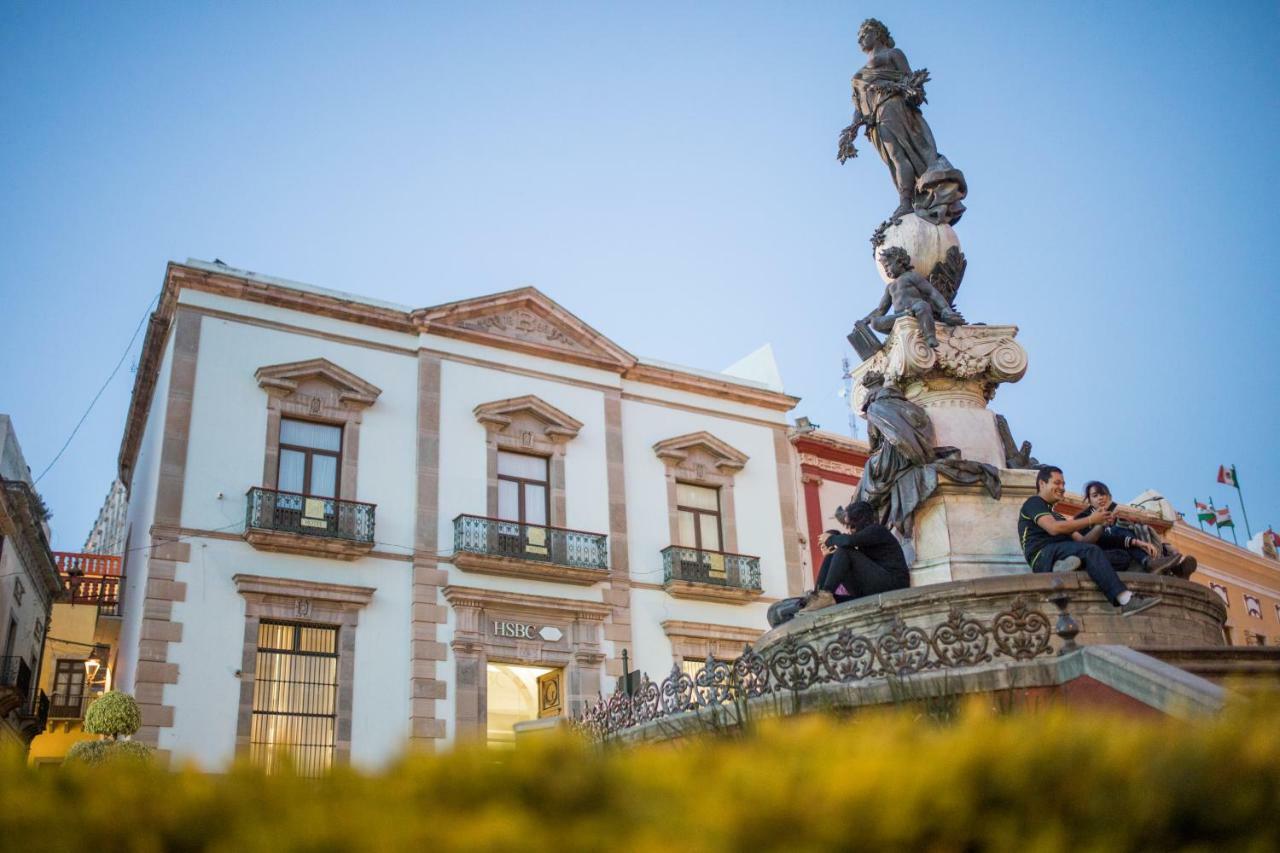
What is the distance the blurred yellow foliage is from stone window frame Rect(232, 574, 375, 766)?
17.2m

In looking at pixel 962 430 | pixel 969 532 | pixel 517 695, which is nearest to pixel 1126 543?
pixel 969 532

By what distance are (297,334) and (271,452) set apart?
2378mm

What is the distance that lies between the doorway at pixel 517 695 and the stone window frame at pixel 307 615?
9.83ft

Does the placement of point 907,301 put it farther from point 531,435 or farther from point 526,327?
point 526,327

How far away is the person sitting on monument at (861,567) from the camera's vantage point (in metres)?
8.16

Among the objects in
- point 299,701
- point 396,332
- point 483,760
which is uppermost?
point 396,332

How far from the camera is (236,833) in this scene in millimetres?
1930

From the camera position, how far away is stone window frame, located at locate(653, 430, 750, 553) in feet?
79.4

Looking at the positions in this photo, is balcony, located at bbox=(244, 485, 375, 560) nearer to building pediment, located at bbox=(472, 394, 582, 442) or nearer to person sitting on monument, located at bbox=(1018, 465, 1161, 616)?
building pediment, located at bbox=(472, 394, 582, 442)

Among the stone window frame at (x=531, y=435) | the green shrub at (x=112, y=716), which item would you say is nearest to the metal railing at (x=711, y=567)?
the stone window frame at (x=531, y=435)

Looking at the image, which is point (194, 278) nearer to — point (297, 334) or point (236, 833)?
point (297, 334)

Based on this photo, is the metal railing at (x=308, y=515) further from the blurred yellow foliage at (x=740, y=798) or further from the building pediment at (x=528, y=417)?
the blurred yellow foliage at (x=740, y=798)

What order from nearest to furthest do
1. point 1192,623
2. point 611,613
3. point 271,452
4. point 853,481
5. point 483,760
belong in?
point 483,760 < point 1192,623 < point 271,452 < point 611,613 < point 853,481

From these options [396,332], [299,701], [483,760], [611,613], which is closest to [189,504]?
[299,701]
